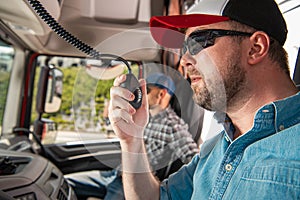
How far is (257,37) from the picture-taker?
1092 millimetres

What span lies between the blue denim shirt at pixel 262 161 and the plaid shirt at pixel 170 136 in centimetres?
91

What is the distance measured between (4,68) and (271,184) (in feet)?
6.52

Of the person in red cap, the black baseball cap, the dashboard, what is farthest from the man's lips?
the dashboard

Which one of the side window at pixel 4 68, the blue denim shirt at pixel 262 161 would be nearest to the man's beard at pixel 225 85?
the blue denim shirt at pixel 262 161

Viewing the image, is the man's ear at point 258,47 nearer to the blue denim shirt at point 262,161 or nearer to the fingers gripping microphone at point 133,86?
the blue denim shirt at point 262,161

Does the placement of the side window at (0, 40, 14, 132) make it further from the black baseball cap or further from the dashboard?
the black baseball cap

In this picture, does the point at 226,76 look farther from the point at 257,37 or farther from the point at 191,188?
the point at 191,188

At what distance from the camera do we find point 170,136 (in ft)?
7.89

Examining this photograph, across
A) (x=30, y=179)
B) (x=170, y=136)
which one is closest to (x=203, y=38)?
(x=30, y=179)

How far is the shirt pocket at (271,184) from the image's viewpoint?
2.56ft

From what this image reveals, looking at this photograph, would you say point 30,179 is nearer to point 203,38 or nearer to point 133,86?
point 133,86

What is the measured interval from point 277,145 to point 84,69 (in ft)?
2.00

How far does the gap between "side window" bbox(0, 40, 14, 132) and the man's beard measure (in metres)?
1.54

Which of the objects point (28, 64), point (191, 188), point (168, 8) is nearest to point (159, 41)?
point (191, 188)
